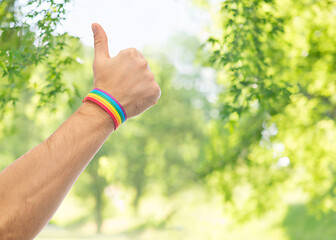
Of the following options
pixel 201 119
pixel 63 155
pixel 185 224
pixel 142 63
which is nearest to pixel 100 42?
pixel 142 63

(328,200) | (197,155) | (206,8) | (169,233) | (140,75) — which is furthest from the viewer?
(169,233)

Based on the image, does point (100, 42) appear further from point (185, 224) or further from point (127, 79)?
point (185, 224)

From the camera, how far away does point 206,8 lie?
24.8 feet

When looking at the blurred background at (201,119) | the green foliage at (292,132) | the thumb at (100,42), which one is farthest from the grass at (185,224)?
the thumb at (100,42)

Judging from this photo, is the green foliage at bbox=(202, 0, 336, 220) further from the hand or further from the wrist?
the wrist

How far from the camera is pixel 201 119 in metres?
15.2

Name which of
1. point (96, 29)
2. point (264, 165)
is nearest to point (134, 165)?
point (264, 165)

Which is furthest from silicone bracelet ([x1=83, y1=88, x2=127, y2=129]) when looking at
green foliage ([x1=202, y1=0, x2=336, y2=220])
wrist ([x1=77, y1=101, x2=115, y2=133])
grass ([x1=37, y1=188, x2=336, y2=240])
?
grass ([x1=37, y1=188, x2=336, y2=240])

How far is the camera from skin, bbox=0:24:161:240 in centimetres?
77

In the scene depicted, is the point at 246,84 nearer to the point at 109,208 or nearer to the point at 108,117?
the point at 108,117

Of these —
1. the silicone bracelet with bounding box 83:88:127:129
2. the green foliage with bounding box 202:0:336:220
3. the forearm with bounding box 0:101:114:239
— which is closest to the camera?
the forearm with bounding box 0:101:114:239

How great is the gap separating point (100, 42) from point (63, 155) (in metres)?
0.33

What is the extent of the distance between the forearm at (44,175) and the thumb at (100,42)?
0.19 m

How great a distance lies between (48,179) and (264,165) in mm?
6698
